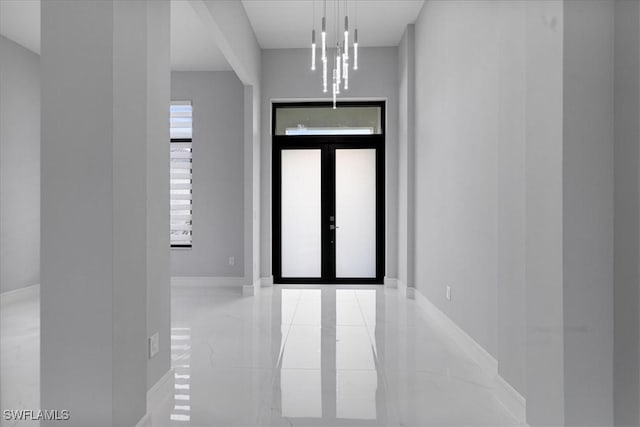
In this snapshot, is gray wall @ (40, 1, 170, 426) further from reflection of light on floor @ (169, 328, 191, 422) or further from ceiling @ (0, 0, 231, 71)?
ceiling @ (0, 0, 231, 71)

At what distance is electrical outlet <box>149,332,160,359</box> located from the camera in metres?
2.36

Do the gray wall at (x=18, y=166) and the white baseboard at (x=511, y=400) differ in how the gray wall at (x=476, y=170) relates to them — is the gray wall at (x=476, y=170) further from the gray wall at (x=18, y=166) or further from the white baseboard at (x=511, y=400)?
the gray wall at (x=18, y=166)

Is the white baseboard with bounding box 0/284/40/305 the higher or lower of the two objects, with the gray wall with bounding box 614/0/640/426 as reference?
lower

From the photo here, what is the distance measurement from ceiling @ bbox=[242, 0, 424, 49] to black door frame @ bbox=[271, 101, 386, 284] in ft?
3.08

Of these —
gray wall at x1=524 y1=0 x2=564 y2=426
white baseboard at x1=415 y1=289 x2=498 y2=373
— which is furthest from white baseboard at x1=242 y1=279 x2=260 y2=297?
gray wall at x1=524 y1=0 x2=564 y2=426

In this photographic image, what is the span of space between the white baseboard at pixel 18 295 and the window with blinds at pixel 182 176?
1.94m

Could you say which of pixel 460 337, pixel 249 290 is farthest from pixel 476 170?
pixel 249 290

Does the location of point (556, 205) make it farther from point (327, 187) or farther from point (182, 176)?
point (182, 176)

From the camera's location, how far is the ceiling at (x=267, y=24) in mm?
4855

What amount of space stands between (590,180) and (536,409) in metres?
1.12

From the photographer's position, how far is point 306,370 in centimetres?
290

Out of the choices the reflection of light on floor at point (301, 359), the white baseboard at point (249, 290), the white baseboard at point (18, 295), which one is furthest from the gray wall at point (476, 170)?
the white baseboard at point (18, 295)

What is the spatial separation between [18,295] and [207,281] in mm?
2456

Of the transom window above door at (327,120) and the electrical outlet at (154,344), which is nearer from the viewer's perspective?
the electrical outlet at (154,344)
